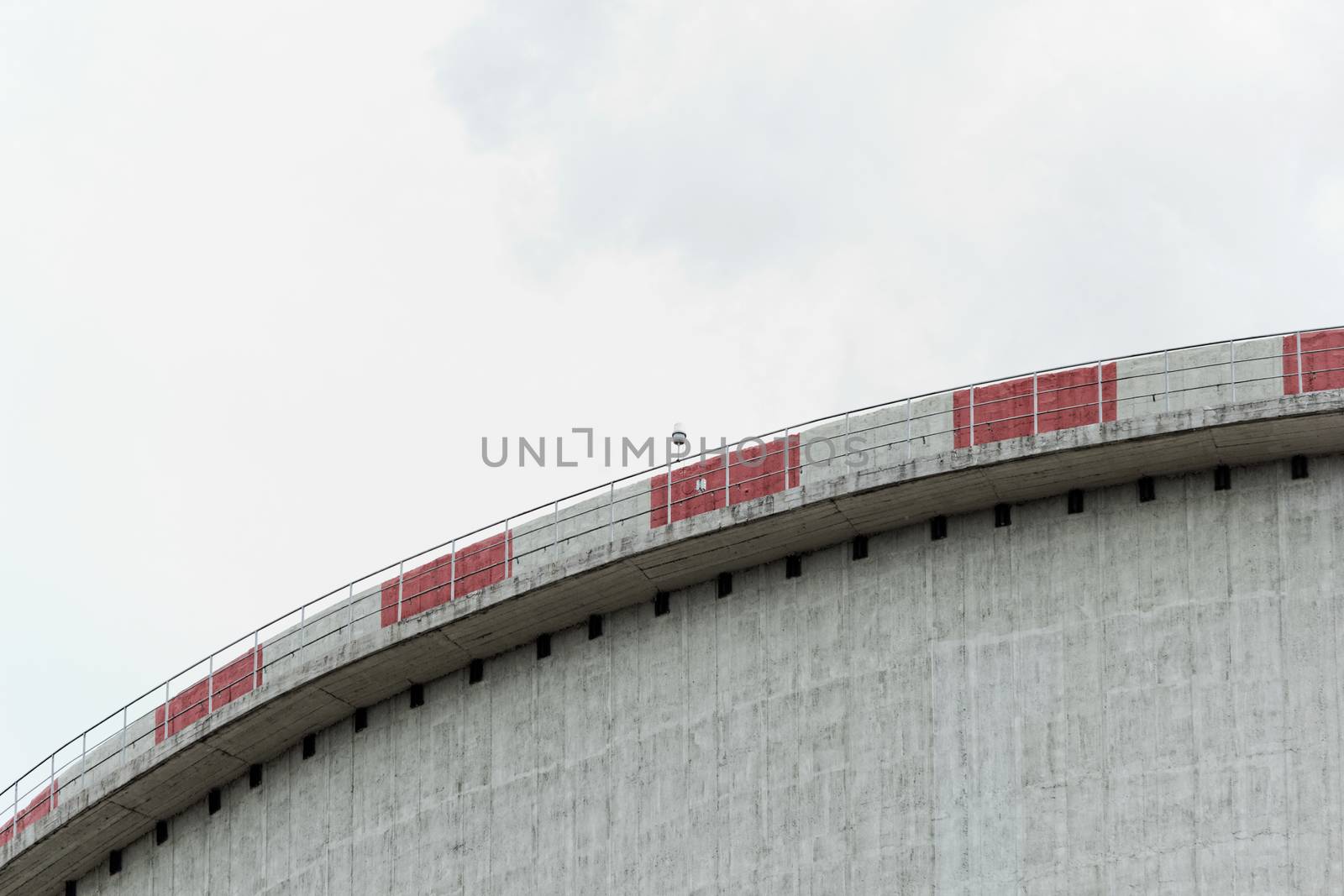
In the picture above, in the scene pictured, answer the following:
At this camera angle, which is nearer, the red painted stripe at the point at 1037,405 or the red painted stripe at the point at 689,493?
the red painted stripe at the point at 1037,405

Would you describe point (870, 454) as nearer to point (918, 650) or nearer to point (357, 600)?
point (918, 650)

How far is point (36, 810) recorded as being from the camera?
49.1 m

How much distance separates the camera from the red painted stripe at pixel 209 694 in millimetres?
46938

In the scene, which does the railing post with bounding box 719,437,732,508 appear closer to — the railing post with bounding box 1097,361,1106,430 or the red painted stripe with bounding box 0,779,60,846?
the railing post with bounding box 1097,361,1106,430

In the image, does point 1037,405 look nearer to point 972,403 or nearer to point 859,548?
point 972,403

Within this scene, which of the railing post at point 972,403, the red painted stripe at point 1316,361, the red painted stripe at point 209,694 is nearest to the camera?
the red painted stripe at point 1316,361

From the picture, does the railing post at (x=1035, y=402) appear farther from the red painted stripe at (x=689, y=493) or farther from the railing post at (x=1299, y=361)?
the red painted stripe at (x=689, y=493)

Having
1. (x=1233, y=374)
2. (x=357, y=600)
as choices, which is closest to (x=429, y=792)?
(x=357, y=600)

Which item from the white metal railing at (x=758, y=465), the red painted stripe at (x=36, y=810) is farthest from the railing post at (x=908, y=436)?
the red painted stripe at (x=36, y=810)

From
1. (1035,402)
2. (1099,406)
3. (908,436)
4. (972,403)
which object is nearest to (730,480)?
(908,436)

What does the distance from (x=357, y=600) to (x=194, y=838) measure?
18.9ft

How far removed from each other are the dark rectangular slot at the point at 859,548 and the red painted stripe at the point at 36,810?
679 inches

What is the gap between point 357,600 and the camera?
151ft

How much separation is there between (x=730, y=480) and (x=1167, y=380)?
7592 mm
